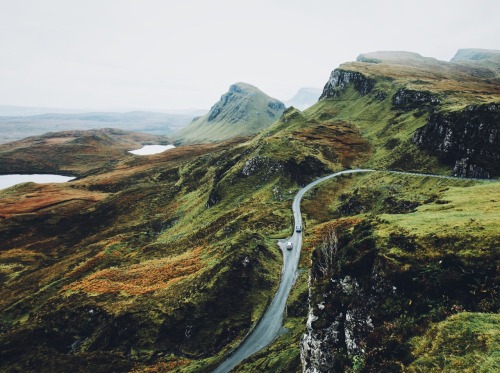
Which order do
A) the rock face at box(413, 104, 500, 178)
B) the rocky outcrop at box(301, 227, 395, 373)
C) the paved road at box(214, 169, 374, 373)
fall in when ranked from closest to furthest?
the rocky outcrop at box(301, 227, 395, 373), the paved road at box(214, 169, 374, 373), the rock face at box(413, 104, 500, 178)

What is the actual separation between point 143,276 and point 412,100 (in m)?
135

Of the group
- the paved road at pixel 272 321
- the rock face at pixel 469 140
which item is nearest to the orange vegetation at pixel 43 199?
the paved road at pixel 272 321

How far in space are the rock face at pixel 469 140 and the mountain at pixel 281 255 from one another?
0.44 meters

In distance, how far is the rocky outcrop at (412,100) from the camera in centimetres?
12900

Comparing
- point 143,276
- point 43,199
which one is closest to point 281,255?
point 143,276

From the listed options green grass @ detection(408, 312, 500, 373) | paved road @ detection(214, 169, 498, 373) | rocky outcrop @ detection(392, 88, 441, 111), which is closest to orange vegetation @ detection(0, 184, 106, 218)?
paved road @ detection(214, 169, 498, 373)

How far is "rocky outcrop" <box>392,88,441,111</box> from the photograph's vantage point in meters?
129

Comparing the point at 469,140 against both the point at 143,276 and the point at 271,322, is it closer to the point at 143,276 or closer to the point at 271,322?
the point at 271,322

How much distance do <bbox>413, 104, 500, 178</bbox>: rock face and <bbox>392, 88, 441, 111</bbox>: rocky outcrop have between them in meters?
31.4

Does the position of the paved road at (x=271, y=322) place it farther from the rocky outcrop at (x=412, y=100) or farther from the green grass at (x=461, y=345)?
the rocky outcrop at (x=412, y=100)

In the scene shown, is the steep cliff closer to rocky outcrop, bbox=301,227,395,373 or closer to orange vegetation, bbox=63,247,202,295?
rocky outcrop, bbox=301,227,395,373

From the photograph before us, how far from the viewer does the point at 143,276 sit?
69688 mm

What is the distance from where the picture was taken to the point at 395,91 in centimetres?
15900

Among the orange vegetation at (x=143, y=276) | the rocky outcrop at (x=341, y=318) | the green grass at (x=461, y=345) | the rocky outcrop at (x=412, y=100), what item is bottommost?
the orange vegetation at (x=143, y=276)
